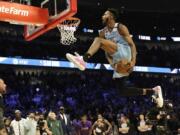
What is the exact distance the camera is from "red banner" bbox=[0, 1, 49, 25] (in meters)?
10.2

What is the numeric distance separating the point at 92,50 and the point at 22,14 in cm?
411

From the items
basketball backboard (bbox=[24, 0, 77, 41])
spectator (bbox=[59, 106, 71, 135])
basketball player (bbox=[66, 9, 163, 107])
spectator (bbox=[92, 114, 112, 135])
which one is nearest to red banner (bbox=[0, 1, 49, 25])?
basketball backboard (bbox=[24, 0, 77, 41])

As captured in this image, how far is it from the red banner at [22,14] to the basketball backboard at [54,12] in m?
0.19

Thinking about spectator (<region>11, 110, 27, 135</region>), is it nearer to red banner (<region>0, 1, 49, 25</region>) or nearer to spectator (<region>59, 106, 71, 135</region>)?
spectator (<region>59, 106, 71, 135</region>)

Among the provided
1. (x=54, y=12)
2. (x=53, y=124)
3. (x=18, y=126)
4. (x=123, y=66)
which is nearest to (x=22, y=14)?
(x=54, y=12)

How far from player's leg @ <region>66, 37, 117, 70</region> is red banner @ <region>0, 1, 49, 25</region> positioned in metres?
3.82

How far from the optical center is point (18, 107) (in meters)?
18.5

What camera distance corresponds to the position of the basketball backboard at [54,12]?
33.3ft

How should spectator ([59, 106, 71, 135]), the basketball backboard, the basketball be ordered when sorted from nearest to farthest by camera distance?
the basketball
the basketball backboard
spectator ([59, 106, 71, 135])

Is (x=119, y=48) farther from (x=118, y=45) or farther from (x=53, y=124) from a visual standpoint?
(x=53, y=124)

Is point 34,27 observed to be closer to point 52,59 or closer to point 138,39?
point 52,59

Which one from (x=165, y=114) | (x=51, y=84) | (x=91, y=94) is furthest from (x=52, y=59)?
(x=165, y=114)

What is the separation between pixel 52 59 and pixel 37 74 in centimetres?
171

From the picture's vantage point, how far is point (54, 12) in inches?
433
